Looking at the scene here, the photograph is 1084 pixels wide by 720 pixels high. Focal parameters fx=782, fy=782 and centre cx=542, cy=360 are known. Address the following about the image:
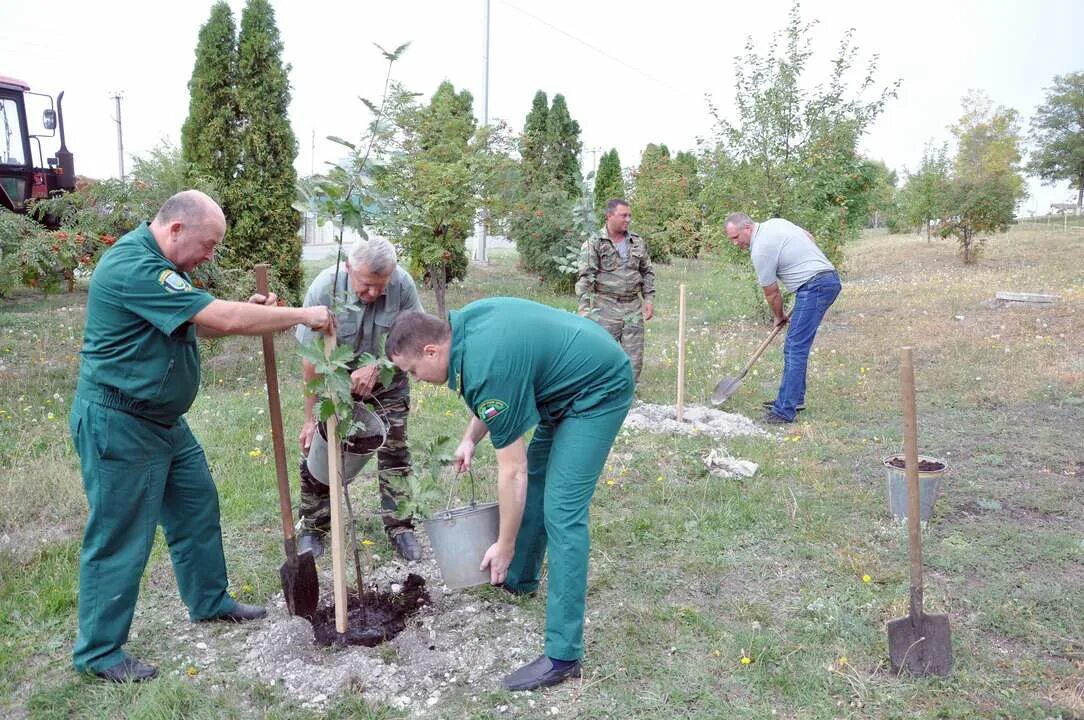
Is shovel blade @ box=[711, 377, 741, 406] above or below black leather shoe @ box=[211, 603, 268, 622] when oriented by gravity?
above

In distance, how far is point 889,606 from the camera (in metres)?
3.47

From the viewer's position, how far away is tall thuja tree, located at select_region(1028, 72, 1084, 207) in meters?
40.6

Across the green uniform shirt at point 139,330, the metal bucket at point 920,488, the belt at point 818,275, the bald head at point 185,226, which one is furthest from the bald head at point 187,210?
the belt at point 818,275

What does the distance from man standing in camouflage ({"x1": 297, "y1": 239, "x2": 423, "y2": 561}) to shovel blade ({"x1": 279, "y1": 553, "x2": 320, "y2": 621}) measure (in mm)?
92

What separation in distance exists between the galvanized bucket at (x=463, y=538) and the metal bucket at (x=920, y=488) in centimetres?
229

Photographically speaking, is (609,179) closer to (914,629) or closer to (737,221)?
(737,221)

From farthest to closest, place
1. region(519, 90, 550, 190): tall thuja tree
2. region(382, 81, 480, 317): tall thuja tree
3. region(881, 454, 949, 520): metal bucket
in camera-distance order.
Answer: region(519, 90, 550, 190): tall thuja tree → region(382, 81, 480, 317): tall thuja tree → region(881, 454, 949, 520): metal bucket

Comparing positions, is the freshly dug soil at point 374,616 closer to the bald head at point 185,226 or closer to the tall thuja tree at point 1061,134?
the bald head at point 185,226

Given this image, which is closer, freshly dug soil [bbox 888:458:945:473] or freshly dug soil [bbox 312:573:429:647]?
freshly dug soil [bbox 312:573:429:647]

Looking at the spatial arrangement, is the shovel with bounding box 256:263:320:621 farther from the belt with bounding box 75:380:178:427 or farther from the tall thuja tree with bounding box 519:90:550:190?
the tall thuja tree with bounding box 519:90:550:190

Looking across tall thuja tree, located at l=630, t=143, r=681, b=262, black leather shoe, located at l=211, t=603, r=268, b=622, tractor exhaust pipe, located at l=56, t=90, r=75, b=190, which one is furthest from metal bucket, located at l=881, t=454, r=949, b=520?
tall thuja tree, located at l=630, t=143, r=681, b=262

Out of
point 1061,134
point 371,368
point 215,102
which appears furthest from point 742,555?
point 1061,134

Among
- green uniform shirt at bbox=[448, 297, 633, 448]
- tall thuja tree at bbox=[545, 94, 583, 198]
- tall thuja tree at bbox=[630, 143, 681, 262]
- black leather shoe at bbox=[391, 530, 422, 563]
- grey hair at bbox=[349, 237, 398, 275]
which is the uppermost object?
tall thuja tree at bbox=[545, 94, 583, 198]

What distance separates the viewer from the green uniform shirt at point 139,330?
274cm
